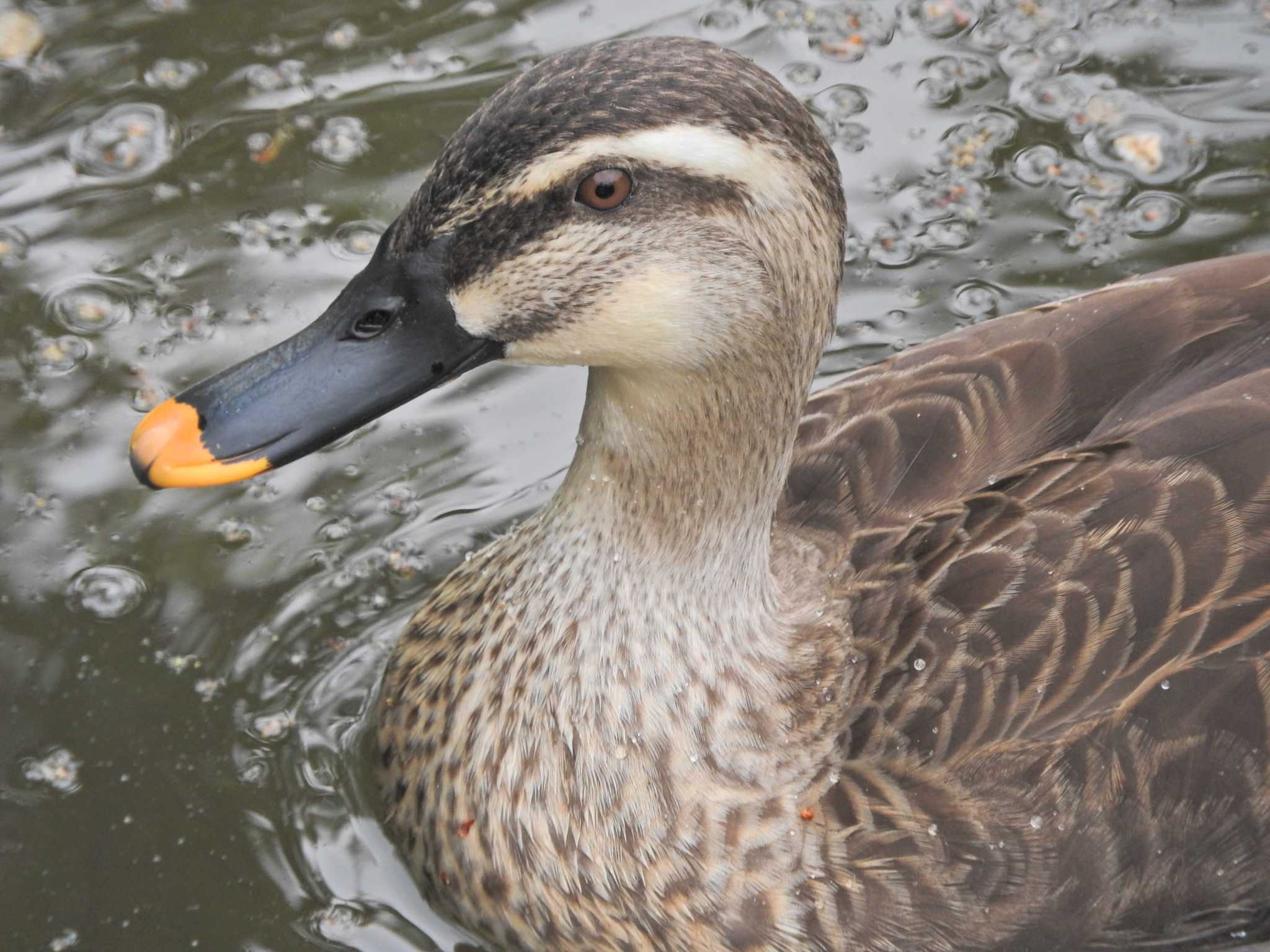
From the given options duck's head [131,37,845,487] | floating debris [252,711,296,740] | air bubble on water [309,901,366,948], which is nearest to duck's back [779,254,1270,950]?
duck's head [131,37,845,487]

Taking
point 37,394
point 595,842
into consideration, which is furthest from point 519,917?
point 37,394

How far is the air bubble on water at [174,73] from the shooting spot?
5324 mm

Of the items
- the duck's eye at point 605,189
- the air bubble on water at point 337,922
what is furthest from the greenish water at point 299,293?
the duck's eye at point 605,189

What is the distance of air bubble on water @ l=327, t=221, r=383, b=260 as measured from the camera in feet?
16.2

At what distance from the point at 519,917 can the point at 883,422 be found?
125 centimetres

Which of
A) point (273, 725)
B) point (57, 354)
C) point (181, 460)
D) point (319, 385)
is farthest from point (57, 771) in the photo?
point (319, 385)

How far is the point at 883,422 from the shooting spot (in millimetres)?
3533

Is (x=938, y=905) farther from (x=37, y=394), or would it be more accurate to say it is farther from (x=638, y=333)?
(x=37, y=394)

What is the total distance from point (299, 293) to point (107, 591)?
3.57ft

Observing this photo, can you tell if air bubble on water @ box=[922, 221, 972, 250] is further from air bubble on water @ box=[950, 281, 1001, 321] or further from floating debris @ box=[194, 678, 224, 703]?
floating debris @ box=[194, 678, 224, 703]

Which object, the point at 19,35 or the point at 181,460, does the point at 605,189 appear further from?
the point at 19,35

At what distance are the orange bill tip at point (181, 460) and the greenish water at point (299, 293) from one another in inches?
48.7

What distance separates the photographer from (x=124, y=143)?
204 inches

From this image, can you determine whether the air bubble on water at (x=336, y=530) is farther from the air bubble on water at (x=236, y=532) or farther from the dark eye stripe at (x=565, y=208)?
the dark eye stripe at (x=565, y=208)
